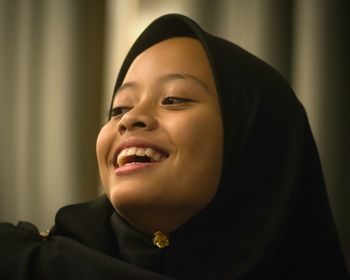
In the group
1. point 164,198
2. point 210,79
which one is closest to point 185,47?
point 210,79

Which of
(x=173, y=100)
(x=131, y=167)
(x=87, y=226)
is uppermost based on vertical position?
(x=173, y=100)

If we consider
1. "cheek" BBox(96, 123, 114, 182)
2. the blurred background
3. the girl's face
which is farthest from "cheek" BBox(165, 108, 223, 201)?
the blurred background

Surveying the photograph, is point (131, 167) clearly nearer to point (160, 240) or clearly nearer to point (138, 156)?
point (138, 156)

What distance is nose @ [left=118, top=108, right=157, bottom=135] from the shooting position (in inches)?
30.8

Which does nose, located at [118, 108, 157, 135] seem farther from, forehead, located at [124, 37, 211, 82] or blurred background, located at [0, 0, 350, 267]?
blurred background, located at [0, 0, 350, 267]

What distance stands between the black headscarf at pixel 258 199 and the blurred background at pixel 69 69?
0.46 metres

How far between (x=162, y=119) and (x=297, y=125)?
0.29 m

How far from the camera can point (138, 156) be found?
2.58 ft

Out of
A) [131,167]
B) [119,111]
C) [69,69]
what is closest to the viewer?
[131,167]

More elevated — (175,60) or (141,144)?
(175,60)

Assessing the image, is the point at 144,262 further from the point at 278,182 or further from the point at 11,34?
the point at 11,34

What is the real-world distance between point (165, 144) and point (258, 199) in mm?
210

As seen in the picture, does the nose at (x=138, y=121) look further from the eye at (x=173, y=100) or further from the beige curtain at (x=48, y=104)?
the beige curtain at (x=48, y=104)

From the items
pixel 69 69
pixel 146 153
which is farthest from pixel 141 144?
pixel 69 69
